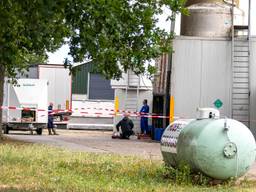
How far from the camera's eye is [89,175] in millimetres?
13000

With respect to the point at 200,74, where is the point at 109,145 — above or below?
below

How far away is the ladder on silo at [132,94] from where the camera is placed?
37.5 meters

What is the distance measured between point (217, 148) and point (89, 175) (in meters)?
2.57

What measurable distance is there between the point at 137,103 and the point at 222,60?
32.8 ft

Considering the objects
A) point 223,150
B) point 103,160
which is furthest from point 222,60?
point 223,150

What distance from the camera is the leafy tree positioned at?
982cm

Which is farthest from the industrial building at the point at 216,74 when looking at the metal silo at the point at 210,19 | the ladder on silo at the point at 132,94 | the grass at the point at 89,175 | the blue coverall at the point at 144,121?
the grass at the point at 89,175

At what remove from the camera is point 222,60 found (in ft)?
94.1

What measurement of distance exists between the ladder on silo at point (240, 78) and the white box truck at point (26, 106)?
449 inches

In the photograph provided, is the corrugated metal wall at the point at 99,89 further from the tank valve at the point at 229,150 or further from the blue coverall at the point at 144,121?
the tank valve at the point at 229,150

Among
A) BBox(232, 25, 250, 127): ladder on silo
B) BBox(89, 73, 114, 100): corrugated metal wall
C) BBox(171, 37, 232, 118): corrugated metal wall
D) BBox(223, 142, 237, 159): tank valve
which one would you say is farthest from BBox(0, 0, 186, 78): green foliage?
BBox(89, 73, 114, 100): corrugated metal wall

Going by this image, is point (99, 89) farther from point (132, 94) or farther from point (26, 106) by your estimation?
point (26, 106)

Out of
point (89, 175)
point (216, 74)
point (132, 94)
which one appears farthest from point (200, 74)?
point (89, 175)

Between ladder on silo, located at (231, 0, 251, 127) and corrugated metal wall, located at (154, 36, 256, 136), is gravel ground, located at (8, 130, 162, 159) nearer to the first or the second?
corrugated metal wall, located at (154, 36, 256, 136)
